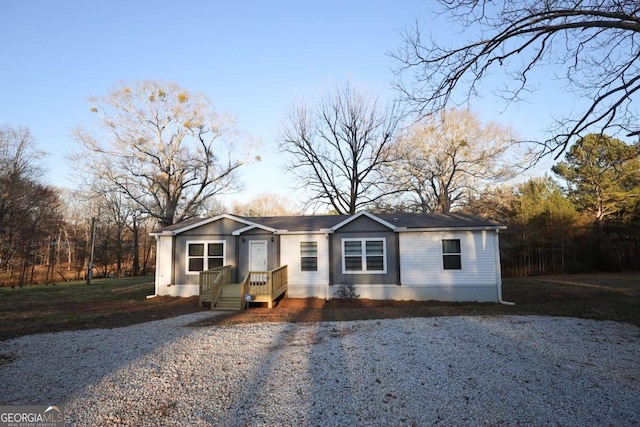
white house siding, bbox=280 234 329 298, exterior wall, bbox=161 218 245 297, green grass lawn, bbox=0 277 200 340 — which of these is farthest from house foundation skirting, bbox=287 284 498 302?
green grass lawn, bbox=0 277 200 340

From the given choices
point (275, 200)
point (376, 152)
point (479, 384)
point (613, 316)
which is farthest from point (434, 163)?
point (275, 200)

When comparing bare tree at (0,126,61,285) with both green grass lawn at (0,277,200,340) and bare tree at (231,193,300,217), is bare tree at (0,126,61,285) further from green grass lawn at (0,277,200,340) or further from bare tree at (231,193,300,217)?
bare tree at (231,193,300,217)

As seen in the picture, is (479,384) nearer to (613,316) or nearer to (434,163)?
(613,316)

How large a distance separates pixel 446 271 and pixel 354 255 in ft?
11.9

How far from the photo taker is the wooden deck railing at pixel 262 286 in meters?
11.4

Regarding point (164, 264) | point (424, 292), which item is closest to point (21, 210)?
point (164, 264)

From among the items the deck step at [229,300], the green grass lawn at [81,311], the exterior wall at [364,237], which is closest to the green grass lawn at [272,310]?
the green grass lawn at [81,311]

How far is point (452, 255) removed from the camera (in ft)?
43.0

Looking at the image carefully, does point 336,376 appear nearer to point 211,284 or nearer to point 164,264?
point 211,284

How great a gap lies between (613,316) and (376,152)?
17156 millimetres

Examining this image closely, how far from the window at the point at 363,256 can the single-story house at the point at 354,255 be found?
40 mm

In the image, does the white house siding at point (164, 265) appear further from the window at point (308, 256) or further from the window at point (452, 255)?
the window at point (452, 255)

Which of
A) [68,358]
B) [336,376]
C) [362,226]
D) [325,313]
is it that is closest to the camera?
[336,376]

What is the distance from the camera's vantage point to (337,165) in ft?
81.5
